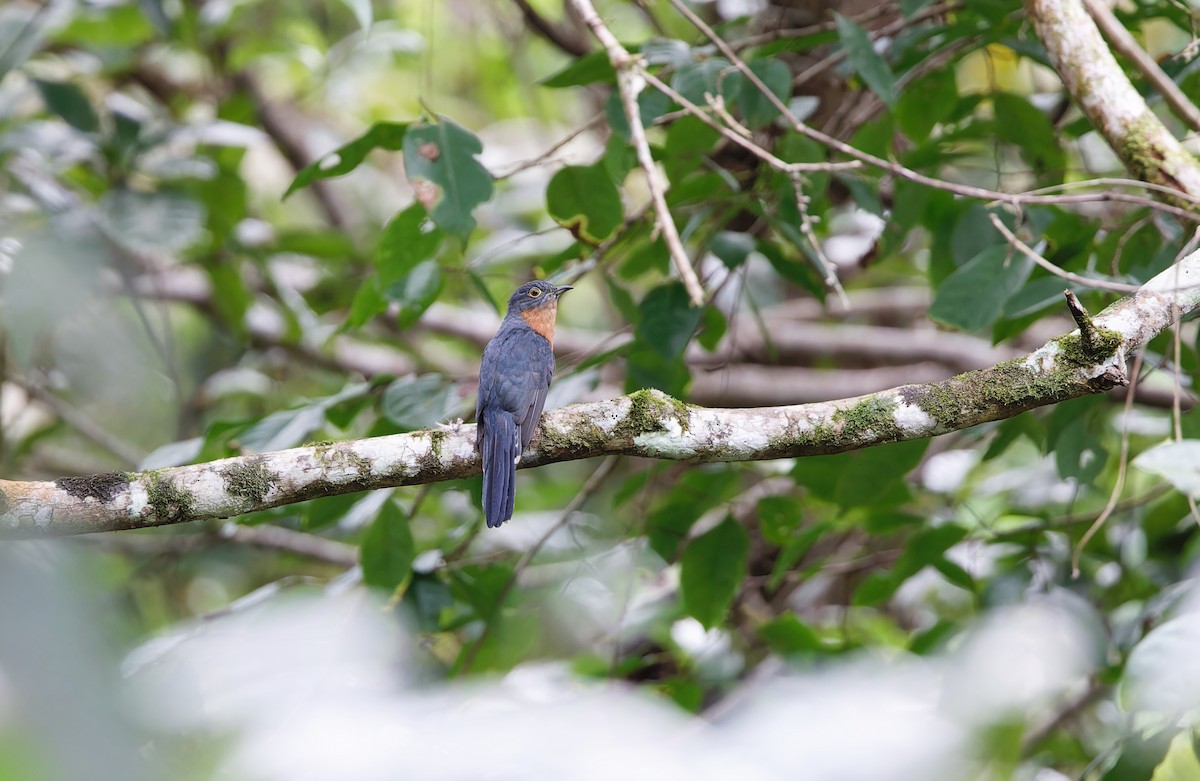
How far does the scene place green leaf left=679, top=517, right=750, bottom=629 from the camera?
3.87 meters

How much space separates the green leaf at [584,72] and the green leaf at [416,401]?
1099mm

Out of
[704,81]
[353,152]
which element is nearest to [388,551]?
[353,152]

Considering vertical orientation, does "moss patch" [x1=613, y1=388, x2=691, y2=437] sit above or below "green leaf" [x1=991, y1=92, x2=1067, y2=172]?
below

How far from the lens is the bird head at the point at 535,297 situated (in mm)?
4754

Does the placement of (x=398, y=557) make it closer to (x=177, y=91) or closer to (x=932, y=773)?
(x=932, y=773)

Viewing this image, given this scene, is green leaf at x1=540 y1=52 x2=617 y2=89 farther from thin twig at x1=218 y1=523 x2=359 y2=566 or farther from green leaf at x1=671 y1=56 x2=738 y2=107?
thin twig at x1=218 y1=523 x2=359 y2=566

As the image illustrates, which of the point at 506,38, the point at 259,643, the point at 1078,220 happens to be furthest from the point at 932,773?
the point at 506,38

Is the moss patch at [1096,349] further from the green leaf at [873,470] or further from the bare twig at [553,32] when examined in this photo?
the bare twig at [553,32]

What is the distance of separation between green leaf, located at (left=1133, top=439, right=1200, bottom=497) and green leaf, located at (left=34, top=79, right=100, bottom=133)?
497 cm

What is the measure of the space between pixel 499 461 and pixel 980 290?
1.54 m

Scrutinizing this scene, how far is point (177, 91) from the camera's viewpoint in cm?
668

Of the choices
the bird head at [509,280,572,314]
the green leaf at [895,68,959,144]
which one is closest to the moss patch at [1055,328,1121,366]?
the green leaf at [895,68,959,144]

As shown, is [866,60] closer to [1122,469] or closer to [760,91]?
[760,91]

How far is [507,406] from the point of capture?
3.31 meters
